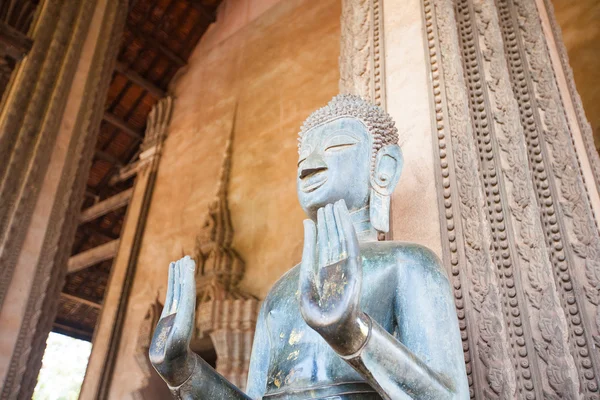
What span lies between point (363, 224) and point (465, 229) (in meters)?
0.55

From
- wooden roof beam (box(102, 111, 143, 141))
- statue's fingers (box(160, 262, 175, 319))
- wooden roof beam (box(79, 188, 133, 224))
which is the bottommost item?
statue's fingers (box(160, 262, 175, 319))

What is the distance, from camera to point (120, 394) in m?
6.94

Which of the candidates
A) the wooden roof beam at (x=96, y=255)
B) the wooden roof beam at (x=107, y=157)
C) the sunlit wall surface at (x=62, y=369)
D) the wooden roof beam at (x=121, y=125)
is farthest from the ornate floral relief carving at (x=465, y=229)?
the sunlit wall surface at (x=62, y=369)

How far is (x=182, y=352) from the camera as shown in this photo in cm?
116

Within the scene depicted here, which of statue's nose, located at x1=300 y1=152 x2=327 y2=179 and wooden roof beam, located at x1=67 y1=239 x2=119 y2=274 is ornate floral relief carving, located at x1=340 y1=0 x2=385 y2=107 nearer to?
statue's nose, located at x1=300 y1=152 x2=327 y2=179

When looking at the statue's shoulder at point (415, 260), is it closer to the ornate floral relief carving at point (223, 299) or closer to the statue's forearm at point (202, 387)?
the statue's forearm at point (202, 387)

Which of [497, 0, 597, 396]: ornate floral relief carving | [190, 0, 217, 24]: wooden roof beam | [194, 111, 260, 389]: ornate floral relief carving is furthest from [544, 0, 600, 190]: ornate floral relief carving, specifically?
[190, 0, 217, 24]: wooden roof beam

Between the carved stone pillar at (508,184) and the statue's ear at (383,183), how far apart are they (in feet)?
1.38

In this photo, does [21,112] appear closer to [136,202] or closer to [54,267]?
[54,267]

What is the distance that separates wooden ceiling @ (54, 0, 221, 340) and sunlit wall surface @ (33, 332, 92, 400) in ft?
31.1

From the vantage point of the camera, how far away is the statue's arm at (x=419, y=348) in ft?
3.19

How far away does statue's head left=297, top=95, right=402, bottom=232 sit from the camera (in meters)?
1.46

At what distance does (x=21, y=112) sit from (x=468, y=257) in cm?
509

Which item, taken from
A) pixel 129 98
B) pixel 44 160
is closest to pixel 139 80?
pixel 129 98
